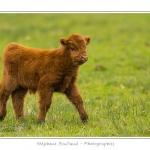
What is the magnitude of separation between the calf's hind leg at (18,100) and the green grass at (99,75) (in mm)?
171

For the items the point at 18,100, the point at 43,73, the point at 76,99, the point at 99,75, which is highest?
the point at 43,73

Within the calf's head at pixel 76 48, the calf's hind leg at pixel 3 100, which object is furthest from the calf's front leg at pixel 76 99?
the calf's hind leg at pixel 3 100

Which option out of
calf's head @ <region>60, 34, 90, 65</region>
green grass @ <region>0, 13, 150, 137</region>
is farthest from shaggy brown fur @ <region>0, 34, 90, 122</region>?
green grass @ <region>0, 13, 150, 137</region>

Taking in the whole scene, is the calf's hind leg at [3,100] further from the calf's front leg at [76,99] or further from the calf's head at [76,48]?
the calf's head at [76,48]

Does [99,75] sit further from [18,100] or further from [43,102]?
[43,102]

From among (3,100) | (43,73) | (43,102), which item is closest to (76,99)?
(43,102)

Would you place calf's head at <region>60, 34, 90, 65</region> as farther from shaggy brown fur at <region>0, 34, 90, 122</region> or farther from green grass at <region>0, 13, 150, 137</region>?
green grass at <region>0, 13, 150, 137</region>

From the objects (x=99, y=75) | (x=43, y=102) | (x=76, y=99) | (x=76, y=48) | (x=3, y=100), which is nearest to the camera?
(x=76, y=48)

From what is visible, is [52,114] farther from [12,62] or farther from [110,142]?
[110,142]

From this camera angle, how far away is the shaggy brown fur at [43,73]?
930 centimetres

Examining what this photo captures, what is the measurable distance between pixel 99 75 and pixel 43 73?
287 inches

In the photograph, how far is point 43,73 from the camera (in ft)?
31.1

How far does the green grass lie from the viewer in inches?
354

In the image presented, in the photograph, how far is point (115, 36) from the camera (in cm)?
2383
